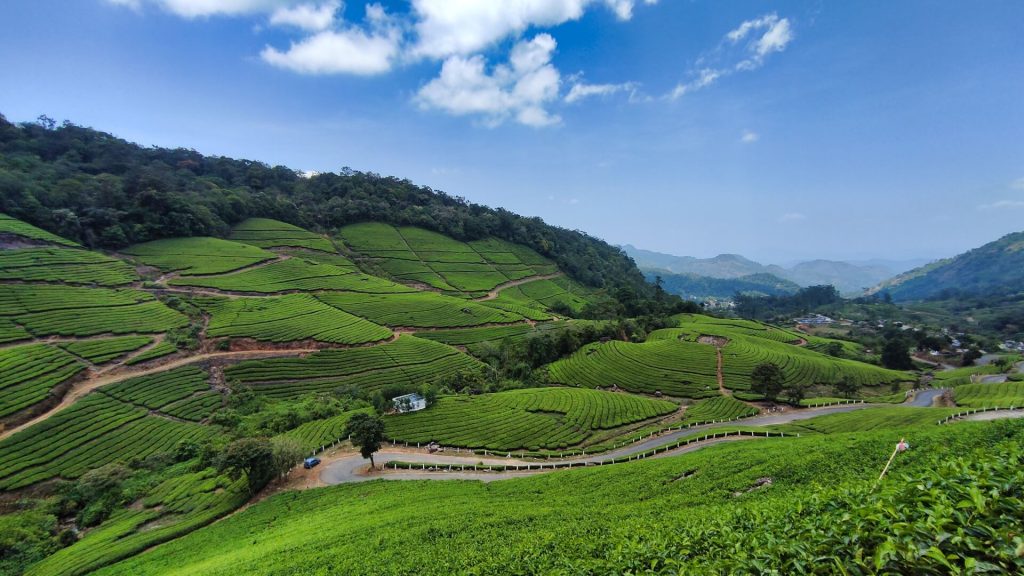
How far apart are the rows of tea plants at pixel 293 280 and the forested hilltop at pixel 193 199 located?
2195cm

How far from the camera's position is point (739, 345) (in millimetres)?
66125

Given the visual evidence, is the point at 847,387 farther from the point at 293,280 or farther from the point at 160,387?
the point at 293,280

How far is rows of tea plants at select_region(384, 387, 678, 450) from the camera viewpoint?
3769 cm

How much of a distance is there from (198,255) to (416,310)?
138ft

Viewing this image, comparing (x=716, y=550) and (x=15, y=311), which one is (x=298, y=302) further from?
(x=716, y=550)

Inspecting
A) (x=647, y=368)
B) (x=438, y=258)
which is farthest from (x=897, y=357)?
(x=438, y=258)

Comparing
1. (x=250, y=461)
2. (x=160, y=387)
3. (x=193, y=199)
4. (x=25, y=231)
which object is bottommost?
(x=250, y=461)

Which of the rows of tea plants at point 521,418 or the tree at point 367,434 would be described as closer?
the tree at point 367,434

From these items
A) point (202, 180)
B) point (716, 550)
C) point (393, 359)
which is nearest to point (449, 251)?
point (393, 359)

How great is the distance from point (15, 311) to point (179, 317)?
45.9 ft

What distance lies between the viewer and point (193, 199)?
87.1 metres

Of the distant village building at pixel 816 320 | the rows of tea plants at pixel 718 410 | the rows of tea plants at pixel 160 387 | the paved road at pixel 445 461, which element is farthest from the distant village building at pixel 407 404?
the distant village building at pixel 816 320

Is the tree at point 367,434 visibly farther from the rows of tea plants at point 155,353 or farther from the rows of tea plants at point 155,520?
the rows of tea plants at point 155,353

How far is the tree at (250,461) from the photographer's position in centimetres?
2791
